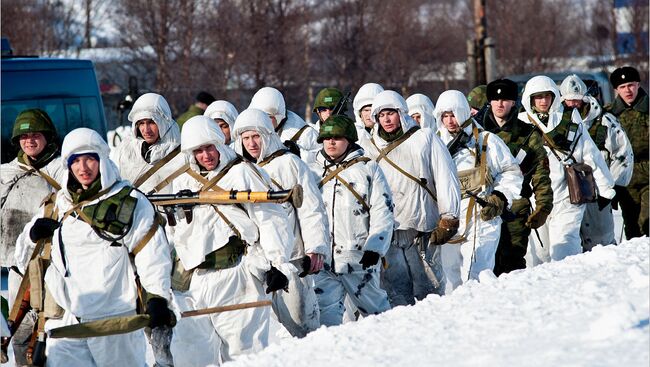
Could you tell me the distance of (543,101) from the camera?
41.0 feet

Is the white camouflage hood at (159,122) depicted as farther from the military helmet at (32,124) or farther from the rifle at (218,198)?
the rifle at (218,198)

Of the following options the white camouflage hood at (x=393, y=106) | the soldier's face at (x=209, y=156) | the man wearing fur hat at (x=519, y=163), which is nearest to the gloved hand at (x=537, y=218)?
the man wearing fur hat at (x=519, y=163)

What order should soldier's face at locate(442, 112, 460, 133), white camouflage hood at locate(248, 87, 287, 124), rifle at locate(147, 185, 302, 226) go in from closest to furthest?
rifle at locate(147, 185, 302, 226), soldier's face at locate(442, 112, 460, 133), white camouflage hood at locate(248, 87, 287, 124)

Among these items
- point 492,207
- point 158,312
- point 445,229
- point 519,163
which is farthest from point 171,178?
point 519,163

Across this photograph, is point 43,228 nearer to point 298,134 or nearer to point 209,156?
point 209,156

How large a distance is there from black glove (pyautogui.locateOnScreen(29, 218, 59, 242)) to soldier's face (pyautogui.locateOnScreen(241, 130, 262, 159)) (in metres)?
2.31

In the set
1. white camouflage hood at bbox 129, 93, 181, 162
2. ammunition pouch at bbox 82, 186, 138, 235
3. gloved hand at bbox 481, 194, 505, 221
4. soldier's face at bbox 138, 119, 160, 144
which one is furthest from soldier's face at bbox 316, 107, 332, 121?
ammunition pouch at bbox 82, 186, 138, 235

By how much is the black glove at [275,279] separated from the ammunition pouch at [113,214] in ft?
4.06

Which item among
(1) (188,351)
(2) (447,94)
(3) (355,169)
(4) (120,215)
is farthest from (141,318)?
(2) (447,94)

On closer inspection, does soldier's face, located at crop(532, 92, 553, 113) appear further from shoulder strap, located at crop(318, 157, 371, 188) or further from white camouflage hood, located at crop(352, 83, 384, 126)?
shoulder strap, located at crop(318, 157, 371, 188)

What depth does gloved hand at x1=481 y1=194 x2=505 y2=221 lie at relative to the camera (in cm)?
1137

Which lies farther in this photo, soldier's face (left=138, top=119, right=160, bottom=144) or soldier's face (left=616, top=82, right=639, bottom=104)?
soldier's face (left=616, top=82, right=639, bottom=104)

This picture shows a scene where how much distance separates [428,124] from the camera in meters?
13.1

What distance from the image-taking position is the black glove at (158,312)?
739 centimetres
